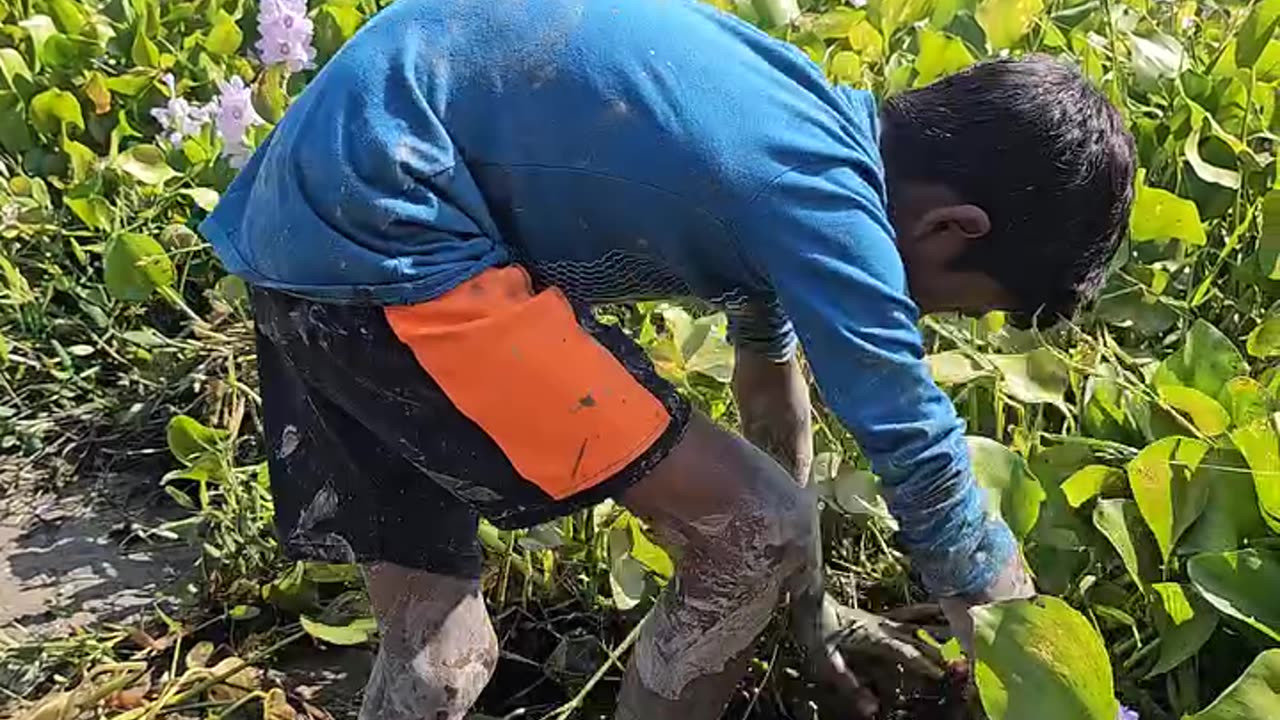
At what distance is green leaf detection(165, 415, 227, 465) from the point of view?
6.73ft

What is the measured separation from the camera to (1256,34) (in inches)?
90.4

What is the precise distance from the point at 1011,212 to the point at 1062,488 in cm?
37

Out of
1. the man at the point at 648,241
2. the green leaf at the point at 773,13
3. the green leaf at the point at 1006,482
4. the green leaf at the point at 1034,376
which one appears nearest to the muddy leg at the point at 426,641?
the man at the point at 648,241

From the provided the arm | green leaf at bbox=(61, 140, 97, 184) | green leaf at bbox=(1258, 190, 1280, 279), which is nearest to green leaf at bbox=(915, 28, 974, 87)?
green leaf at bbox=(1258, 190, 1280, 279)

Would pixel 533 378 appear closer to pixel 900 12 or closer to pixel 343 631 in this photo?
pixel 343 631

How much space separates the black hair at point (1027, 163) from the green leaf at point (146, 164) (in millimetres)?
1319

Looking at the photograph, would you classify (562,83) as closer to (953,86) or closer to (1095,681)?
(953,86)

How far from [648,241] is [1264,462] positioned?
1.94 feet

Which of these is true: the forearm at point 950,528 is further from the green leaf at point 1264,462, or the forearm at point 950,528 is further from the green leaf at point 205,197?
the green leaf at point 205,197

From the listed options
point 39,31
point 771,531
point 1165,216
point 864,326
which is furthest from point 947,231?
point 39,31

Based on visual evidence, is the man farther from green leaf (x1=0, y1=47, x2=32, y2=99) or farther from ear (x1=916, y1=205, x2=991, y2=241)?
green leaf (x1=0, y1=47, x2=32, y2=99)

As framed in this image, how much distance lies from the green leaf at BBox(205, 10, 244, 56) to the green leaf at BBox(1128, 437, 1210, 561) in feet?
5.44

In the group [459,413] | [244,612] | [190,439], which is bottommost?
A: [244,612]

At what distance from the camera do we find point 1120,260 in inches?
79.9
